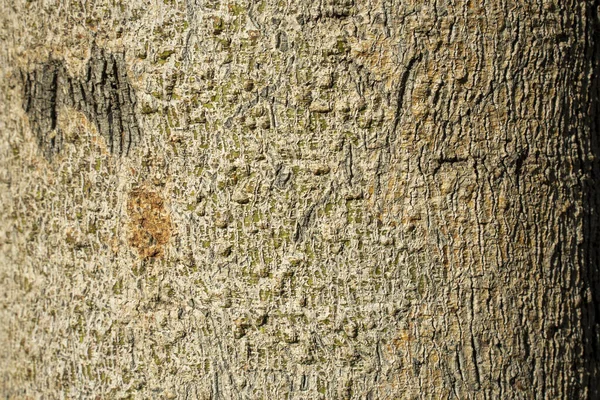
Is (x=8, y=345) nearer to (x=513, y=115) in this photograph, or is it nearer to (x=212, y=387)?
(x=212, y=387)

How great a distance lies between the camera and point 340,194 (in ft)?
3.53

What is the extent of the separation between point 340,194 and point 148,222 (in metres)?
0.33

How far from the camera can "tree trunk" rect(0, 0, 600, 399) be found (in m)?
1.07

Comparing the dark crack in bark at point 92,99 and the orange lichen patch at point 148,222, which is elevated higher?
the dark crack in bark at point 92,99

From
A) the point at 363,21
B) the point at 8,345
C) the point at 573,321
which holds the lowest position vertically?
the point at 8,345

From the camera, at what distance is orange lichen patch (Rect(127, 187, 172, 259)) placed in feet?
3.72

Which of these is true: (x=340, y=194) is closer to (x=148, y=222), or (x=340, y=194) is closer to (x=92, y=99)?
(x=148, y=222)

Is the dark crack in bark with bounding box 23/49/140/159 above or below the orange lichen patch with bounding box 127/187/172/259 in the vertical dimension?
above

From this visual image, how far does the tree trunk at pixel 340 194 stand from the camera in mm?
1066

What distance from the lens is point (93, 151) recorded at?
117cm

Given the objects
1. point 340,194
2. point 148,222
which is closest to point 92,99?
point 148,222

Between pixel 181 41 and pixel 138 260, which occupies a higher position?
pixel 181 41

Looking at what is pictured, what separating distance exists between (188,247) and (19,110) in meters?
0.46

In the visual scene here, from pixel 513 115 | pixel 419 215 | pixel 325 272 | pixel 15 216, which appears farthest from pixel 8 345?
pixel 513 115
